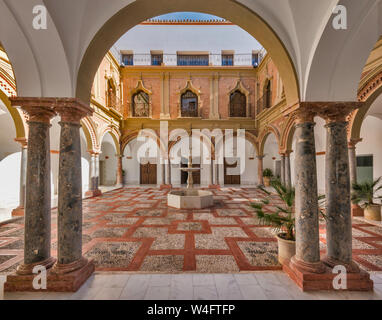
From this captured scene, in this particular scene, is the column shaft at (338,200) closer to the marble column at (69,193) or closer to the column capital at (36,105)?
the marble column at (69,193)

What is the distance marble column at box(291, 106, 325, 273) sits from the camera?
2654 millimetres

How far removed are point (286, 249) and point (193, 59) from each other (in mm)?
15154

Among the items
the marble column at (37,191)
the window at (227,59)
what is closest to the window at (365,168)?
the window at (227,59)

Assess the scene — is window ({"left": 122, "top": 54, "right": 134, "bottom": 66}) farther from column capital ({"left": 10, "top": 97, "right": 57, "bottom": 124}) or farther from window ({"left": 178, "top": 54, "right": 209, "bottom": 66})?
column capital ({"left": 10, "top": 97, "right": 57, "bottom": 124})

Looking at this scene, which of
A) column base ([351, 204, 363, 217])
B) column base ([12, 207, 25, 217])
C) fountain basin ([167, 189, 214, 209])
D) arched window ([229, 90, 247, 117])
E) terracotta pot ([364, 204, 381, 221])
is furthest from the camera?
arched window ([229, 90, 247, 117])

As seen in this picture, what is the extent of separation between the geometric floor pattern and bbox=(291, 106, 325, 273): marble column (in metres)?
0.68

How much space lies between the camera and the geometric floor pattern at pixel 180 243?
3238mm

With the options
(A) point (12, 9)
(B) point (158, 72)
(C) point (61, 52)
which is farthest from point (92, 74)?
(B) point (158, 72)

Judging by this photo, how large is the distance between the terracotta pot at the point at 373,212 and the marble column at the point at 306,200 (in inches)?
187

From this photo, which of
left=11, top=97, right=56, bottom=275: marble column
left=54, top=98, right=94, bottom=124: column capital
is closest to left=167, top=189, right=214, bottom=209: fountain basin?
left=11, top=97, right=56, bottom=275: marble column

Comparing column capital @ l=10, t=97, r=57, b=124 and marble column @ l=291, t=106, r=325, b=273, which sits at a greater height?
column capital @ l=10, t=97, r=57, b=124

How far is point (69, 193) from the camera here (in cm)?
269

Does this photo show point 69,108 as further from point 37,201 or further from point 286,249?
point 286,249
